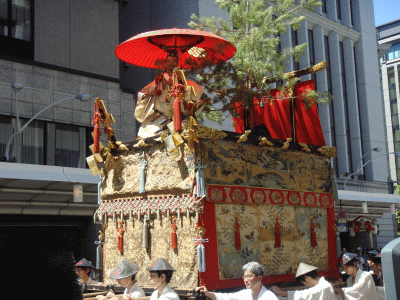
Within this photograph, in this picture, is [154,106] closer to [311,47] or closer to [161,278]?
[161,278]

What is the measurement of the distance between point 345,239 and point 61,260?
3535cm

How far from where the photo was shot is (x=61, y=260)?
1369 mm

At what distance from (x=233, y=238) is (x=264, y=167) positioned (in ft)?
4.06

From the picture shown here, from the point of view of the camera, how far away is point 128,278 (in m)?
6.23

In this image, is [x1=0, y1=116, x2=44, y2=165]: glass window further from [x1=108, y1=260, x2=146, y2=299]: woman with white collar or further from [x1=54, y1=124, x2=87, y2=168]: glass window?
[x1=108, y1=260, x2=146, y2=299]: woman with white collar

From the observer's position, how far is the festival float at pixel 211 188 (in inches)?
247

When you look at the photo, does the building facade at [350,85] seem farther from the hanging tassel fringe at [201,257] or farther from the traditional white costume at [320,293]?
the traditional white costume at [320,293]

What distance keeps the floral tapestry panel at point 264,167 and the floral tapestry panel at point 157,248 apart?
0.82 m

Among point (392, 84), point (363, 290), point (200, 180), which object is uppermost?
point (392, 84)

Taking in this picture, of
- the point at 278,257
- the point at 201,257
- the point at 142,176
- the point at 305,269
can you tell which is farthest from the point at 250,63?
the point at 305,269

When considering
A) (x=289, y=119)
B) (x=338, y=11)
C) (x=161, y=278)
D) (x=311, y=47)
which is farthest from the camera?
(x=338, y=11)

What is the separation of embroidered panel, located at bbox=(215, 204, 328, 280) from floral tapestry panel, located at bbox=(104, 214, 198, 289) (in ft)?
1.27

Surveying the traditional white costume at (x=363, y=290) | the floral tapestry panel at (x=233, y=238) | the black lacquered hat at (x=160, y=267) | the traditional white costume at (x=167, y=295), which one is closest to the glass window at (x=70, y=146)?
the floral tapestry panel at (x=233, y=238)

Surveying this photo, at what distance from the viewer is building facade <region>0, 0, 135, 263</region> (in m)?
20.3
